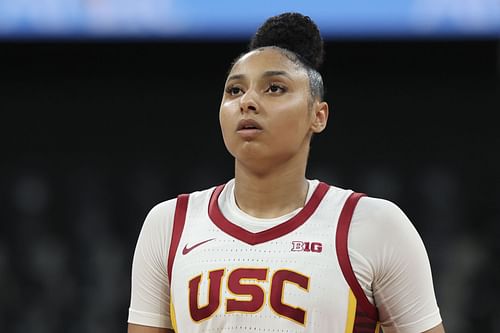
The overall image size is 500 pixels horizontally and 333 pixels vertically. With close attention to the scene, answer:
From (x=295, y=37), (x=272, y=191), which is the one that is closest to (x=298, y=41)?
(x=295, y=37)

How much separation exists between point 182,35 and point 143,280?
2542 millimetres

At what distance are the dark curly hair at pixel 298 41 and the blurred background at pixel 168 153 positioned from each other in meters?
2.32

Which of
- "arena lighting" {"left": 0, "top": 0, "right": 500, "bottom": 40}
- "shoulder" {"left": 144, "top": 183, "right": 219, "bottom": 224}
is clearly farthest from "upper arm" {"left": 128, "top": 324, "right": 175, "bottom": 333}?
"arena lighting" {"left": 0, "top": 0, "right": 500, "bottom": 40}

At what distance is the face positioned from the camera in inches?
104

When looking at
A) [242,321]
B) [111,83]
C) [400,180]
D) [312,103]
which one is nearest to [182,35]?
[111,83]

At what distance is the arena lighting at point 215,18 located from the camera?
5.00 metres

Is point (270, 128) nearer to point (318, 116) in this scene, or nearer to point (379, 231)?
point (318, 116)

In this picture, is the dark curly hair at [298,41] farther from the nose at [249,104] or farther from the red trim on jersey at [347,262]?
the red trim on jersey at [347,262]

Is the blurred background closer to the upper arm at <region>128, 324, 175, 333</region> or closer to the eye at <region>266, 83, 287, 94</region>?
the eye at <region>266, 83, 287, 94</region>

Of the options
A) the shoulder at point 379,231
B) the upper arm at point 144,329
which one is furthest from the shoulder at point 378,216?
the upper arm at point 144,329

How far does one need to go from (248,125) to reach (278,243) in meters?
0.33

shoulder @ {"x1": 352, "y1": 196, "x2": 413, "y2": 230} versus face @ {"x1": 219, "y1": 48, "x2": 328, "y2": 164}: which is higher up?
face @ {"x1": 219, "y1": 48, "x2": 328, "y2": 164}

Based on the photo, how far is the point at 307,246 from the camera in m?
2.61

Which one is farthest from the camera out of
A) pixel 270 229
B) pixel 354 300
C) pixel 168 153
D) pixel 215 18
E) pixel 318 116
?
pixel 168 153
